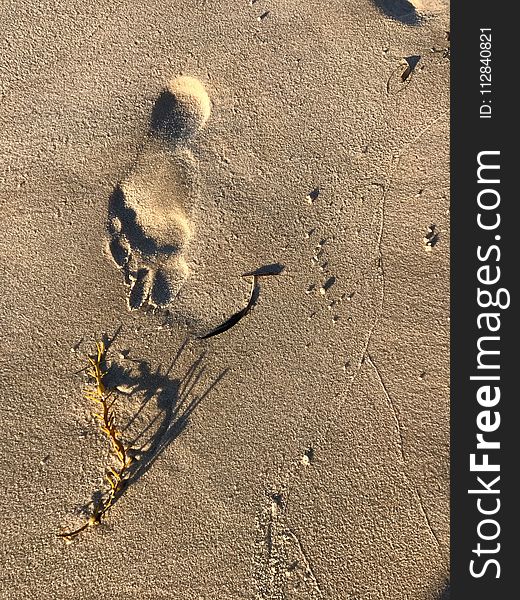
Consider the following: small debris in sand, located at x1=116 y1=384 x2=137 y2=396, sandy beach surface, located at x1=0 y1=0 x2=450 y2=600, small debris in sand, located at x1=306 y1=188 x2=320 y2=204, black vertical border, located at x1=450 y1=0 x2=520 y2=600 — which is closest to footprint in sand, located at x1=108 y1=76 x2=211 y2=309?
sandy beach surface, located at x1=0 y1=0 x2=450 y2=600

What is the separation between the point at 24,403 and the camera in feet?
7.59

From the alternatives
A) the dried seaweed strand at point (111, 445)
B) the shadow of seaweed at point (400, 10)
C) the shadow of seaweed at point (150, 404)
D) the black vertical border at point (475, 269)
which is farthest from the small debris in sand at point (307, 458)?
the shadow of seaweed at point (400, 10)

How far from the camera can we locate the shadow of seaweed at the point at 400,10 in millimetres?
2502

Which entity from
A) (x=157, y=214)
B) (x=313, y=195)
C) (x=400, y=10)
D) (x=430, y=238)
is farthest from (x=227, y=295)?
(x=400, y=10)

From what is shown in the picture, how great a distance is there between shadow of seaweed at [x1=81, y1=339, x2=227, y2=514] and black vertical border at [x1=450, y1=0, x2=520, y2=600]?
1.05 m

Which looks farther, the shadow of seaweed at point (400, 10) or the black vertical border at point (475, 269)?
the shadow of seaweed at point (400, 10)

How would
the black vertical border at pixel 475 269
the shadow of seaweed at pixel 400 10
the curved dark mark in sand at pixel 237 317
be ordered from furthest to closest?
the shadow of seaweed at pixel 400 10
the curved dark mark in sand at pixel 237 317
the black vertical border at pixel 475 269

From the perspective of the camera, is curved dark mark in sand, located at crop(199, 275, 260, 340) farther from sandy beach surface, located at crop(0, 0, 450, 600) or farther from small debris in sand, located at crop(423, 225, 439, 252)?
small debris in sand, located at crop(423, 225, 439, 252)

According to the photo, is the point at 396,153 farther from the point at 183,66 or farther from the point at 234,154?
the point at 183,66

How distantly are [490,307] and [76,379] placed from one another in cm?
179

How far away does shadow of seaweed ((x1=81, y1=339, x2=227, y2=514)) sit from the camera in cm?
228

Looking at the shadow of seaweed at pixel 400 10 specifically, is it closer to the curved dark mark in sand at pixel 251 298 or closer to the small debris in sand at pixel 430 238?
the small debris in sand at pixel 430 238

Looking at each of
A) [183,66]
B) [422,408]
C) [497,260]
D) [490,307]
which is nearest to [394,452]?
[422,408]

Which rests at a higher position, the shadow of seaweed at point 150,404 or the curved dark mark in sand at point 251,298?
the curved dark mark in sand at point 251,298
